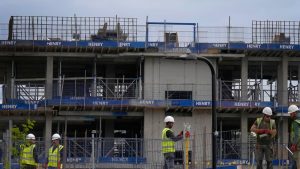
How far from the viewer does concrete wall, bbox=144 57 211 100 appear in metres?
39.1

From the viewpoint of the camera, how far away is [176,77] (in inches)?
1547

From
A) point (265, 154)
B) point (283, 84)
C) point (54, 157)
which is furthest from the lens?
point (283, 84)

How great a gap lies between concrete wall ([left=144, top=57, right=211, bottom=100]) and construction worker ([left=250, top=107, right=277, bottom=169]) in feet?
66.7

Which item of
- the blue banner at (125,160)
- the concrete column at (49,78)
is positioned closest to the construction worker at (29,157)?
the blue banner at (125,160)

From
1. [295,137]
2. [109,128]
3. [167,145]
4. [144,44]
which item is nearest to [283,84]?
[144,44]

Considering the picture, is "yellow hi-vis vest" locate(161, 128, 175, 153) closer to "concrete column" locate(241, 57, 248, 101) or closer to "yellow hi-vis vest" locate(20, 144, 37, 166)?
"yellow hi-vis vest" locate(20, 144, 37, 166)

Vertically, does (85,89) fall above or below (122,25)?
below

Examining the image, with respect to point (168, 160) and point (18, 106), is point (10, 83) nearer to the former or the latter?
point (18, 106)

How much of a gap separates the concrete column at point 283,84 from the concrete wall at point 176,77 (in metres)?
4.24

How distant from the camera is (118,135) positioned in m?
45.2

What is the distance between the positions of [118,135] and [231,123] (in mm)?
7440

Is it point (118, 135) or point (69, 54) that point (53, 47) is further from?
point (118, 135)

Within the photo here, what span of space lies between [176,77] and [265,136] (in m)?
20.8

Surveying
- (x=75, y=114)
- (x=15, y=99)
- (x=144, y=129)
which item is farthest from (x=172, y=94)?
(x=15, y=99)
